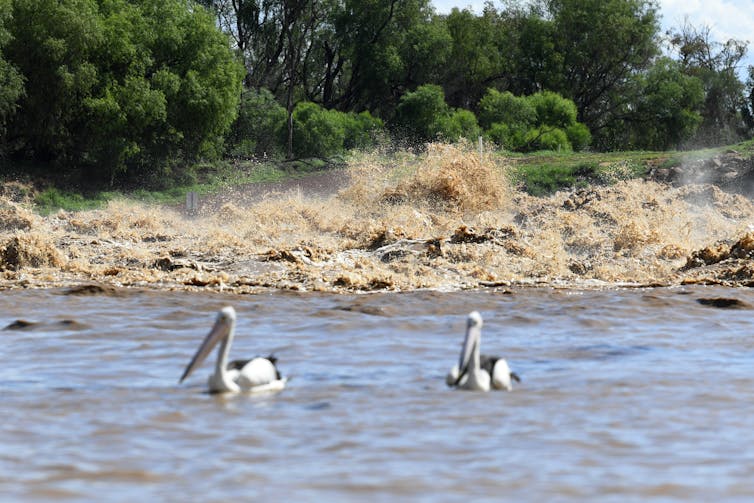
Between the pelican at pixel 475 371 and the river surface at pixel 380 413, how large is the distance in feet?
0.48

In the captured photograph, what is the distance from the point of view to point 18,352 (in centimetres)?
1091

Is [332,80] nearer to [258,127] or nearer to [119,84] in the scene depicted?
[258,127]

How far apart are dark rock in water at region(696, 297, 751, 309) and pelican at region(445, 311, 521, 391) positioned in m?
6.74

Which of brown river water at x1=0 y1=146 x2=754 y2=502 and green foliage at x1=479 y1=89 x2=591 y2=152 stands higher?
green foliage at x1=479 y1=89 x2=591 y2=152

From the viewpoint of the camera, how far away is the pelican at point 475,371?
8.74 m

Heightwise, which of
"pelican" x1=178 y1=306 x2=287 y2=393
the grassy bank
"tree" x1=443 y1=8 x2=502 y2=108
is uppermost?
"tree" x1=443 y1=8 x2=502 y2=108

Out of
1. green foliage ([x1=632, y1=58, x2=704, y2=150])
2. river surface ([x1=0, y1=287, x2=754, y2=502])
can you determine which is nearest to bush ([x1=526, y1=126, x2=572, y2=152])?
green foliage ([x1=632, y1=58, x2=704, y2=150])

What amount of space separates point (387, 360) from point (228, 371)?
6.31 feet

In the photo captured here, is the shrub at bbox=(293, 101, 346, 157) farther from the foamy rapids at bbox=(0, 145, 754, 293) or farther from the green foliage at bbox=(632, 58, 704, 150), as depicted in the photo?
the green foliage at bbox=(632, 58, 704, 150)

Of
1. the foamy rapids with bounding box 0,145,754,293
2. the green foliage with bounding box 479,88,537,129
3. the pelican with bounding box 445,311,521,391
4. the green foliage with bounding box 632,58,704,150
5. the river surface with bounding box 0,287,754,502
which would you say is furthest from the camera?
the green foliage with bounding box 632,58,704,150

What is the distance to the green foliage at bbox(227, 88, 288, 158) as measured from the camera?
167ft

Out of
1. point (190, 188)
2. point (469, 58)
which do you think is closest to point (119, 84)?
point (190, 188)

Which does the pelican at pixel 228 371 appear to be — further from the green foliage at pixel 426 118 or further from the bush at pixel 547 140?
the bush at pixel 547 140

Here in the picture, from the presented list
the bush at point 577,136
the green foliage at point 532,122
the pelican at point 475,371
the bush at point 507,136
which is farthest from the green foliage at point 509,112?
the pelican at point 475,371
